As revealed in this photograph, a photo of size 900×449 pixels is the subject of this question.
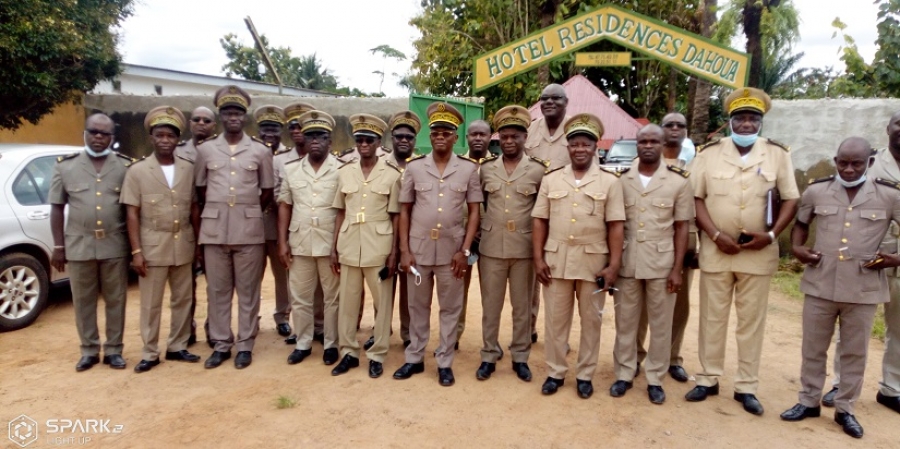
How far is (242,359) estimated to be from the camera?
14.7 ft

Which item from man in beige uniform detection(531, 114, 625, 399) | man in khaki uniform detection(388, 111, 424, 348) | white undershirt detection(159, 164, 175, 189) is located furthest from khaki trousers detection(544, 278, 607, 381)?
white undershirt detection(159, 164, 175, 189)

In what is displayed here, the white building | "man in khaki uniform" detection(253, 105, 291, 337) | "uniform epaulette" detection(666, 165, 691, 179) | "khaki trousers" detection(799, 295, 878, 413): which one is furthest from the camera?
the white building

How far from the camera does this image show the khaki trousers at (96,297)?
14.0 feet

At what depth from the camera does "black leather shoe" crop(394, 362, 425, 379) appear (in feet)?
13.9

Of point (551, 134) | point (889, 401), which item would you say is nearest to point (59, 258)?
point (551, 134)

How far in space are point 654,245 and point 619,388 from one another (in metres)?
0.98

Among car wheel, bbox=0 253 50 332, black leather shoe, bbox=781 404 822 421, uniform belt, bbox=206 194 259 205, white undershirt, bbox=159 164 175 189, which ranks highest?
white undershirt, bbox=159 164 175 189

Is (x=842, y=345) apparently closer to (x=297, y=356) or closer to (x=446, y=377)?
(x=446, y=377)

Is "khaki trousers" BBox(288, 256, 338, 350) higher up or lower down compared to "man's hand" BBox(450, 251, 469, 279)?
lower down

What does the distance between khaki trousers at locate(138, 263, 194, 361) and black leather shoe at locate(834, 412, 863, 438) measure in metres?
4.39

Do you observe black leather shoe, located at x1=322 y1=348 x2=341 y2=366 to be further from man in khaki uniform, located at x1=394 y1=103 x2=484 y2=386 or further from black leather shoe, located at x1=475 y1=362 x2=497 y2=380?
black leather shoe, located at x1=475 y1=362 x2=497 y2=380

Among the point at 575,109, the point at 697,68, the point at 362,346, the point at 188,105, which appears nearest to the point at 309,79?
the point at 575,109

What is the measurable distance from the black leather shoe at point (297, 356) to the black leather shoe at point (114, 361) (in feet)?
3.85

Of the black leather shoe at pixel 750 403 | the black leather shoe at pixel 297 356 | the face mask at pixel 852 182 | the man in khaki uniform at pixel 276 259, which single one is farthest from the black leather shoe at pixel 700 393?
the man in khaki uniform at pixel 276 259
